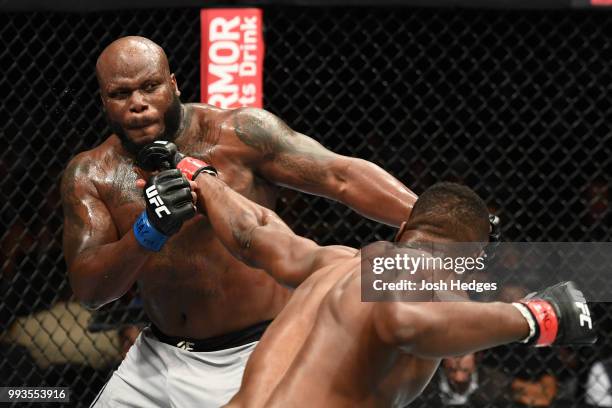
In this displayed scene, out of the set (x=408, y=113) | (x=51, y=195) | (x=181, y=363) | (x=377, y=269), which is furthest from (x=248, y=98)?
(x=377, y=269)

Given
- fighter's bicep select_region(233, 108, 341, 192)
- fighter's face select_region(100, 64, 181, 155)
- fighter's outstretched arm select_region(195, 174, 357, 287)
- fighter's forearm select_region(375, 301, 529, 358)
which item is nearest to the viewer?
fighter's forearm select_region(375, 301, 529, 358)

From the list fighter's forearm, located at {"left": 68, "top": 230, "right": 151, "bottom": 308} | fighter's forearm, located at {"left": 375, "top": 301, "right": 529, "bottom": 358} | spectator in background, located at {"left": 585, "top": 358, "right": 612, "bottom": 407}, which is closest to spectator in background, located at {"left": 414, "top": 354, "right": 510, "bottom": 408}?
spectator in background, located at {"left": 585, "top": 358, "right": 612, "bottom": 407}

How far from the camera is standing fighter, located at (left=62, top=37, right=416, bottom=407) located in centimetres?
205

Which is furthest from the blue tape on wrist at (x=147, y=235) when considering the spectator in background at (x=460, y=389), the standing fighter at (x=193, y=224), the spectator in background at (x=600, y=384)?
the spectator in background at (x=600, y=384)

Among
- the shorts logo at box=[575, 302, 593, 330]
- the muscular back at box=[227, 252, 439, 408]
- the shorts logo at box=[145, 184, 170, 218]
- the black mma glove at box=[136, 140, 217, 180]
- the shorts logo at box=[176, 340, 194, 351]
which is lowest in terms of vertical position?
the shorts logo at box=[176, 340, 194, 351]

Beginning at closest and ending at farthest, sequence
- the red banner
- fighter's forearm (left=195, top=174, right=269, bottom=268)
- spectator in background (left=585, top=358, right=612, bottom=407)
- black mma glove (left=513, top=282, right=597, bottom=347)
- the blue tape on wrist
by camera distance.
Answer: black mma glove (left=513, top=282, right=597, bottom=347) < fighter's forearm (left=195, top=174, right=269, bottom=268) < the blue tape on wrist < the red banner < spectator in background (left=585, top=358, right=612, bottom=407)

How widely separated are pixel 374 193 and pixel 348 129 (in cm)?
142

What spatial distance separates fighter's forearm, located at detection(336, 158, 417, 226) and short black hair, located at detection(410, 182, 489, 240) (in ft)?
2.08

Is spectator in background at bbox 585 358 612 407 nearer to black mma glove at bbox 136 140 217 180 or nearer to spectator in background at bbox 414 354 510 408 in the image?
spectator in background at bbox 414 354 510 408

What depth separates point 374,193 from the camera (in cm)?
204

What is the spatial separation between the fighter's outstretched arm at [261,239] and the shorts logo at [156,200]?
8 cm

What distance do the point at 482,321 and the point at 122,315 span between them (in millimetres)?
2053

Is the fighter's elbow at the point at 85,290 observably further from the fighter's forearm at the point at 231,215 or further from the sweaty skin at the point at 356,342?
the sweaty skin at the point at 356,342

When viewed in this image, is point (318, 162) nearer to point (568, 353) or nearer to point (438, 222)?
point (438, 222)
